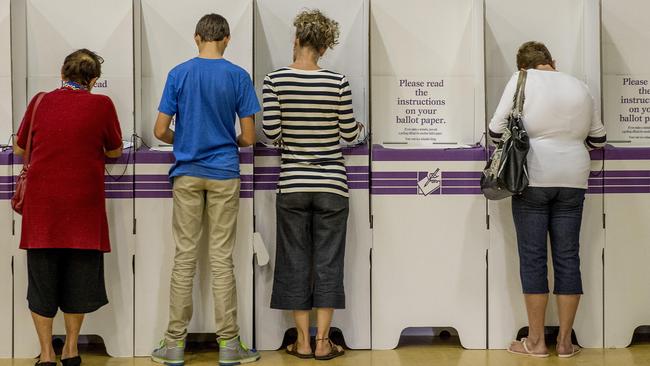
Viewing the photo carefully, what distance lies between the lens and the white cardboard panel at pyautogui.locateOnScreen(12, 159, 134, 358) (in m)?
4.57

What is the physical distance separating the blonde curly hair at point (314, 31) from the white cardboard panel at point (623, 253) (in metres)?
1.65

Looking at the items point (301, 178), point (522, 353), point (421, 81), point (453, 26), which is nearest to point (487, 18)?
point (453, 26)

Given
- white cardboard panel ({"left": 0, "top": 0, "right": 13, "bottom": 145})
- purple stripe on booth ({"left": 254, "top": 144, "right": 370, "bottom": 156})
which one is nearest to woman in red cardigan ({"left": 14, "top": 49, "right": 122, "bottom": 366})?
white cardboard panel ({"left": 0, "top": 0, "right": 13, "bottom": 145})

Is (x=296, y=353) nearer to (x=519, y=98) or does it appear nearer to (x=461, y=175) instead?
(x=461, y=175)

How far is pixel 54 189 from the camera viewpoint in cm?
407

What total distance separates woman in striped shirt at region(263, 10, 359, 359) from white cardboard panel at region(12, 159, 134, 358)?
0.73m

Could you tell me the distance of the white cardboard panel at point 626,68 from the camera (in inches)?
197

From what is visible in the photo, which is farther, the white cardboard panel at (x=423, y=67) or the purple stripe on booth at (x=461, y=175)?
the white cardboard panel at (x=423, y=67)

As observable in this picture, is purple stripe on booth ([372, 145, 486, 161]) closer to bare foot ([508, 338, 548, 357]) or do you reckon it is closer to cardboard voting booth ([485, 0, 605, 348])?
cardboard voting booth ([485, 0, 605, 348])

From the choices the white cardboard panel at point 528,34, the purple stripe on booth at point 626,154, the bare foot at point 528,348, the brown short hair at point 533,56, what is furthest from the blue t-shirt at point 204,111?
the purple stripe on booth at point 626,154

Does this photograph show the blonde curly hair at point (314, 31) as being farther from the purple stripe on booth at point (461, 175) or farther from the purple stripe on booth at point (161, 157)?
the purple stripe on booth at point (461, 175)

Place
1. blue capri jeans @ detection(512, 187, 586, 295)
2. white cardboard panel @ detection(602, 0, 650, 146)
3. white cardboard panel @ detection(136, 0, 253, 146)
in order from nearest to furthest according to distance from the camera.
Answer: blue capri jeans @ detection(512, 187, 586, 295) → white cardboard panel @ detection(136, 0, 253, 146) → white cardboard panel @ detection(602, 0, 650, 146)

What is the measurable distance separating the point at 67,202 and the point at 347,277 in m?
1.46

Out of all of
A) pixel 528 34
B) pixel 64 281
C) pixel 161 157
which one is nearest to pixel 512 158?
pixel 528 34
